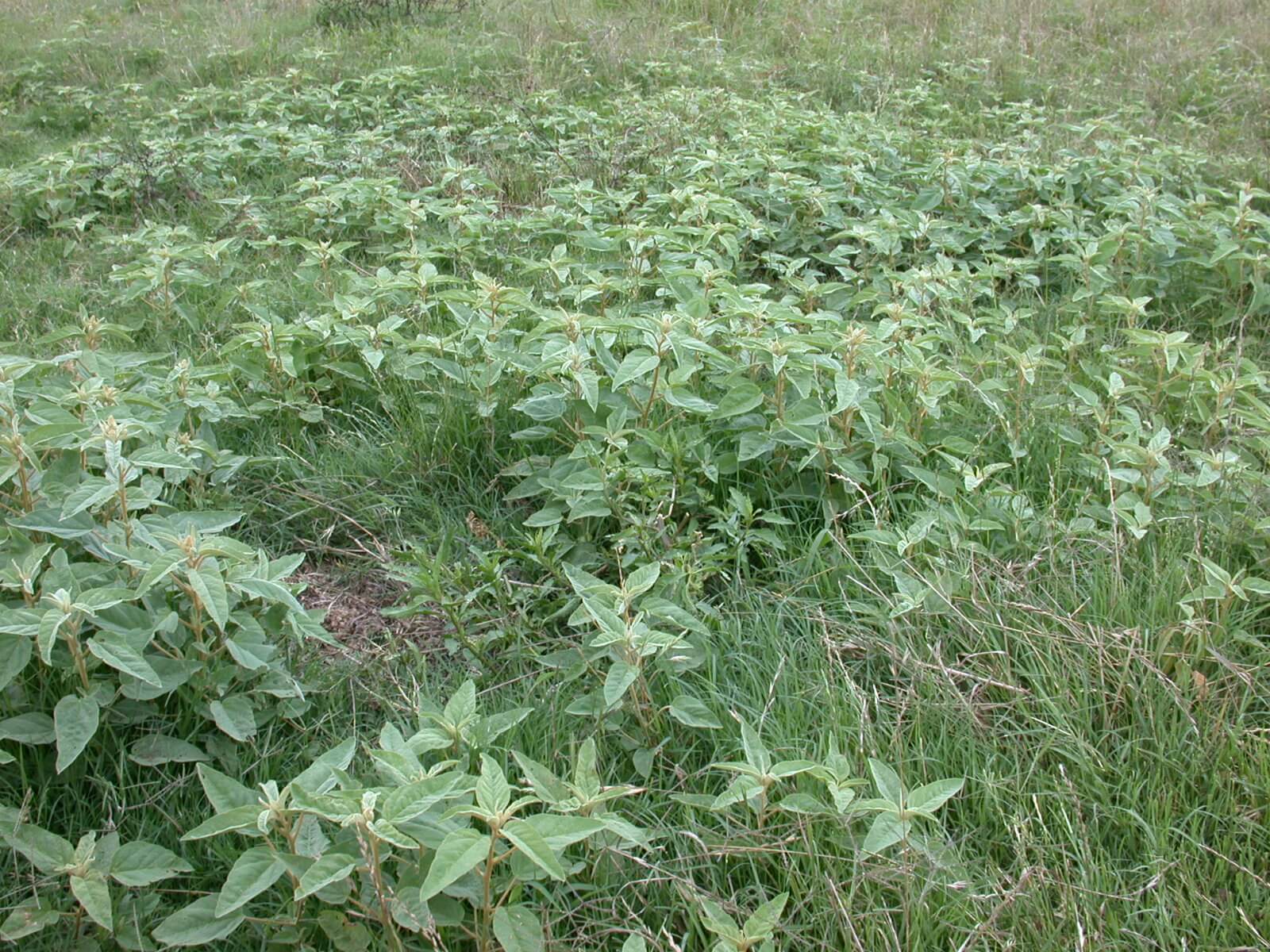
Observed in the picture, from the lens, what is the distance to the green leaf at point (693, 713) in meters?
2.32

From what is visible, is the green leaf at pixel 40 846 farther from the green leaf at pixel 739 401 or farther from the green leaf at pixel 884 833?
the green leaf at pixel 739 401

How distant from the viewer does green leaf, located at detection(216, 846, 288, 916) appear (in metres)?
1.81

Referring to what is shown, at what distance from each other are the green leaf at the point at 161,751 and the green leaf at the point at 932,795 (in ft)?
4.80

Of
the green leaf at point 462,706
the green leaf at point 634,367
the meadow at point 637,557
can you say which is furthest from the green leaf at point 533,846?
the green leaf at point 634,367

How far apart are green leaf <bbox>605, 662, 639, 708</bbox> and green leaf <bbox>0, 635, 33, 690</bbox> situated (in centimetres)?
115

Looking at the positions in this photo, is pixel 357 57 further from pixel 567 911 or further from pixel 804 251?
pixel 567 911

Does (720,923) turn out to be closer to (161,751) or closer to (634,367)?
(161,751)

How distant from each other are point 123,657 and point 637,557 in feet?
4.09

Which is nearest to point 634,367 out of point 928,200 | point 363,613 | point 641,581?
point 641,581

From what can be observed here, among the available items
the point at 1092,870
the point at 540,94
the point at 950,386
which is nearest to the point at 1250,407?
the point at 950,386

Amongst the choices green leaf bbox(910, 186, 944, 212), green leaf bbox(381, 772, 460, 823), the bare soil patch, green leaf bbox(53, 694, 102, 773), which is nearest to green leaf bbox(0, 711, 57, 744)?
green leaf bbox(53, 694, 102, 773)

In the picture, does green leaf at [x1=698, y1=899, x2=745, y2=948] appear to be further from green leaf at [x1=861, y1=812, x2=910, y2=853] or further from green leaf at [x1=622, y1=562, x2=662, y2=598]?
green leaf at [x1=622, y1=562, x2=662, y2=598]

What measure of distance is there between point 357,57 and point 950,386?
622 centimetres

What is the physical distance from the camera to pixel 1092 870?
2.06 metres
